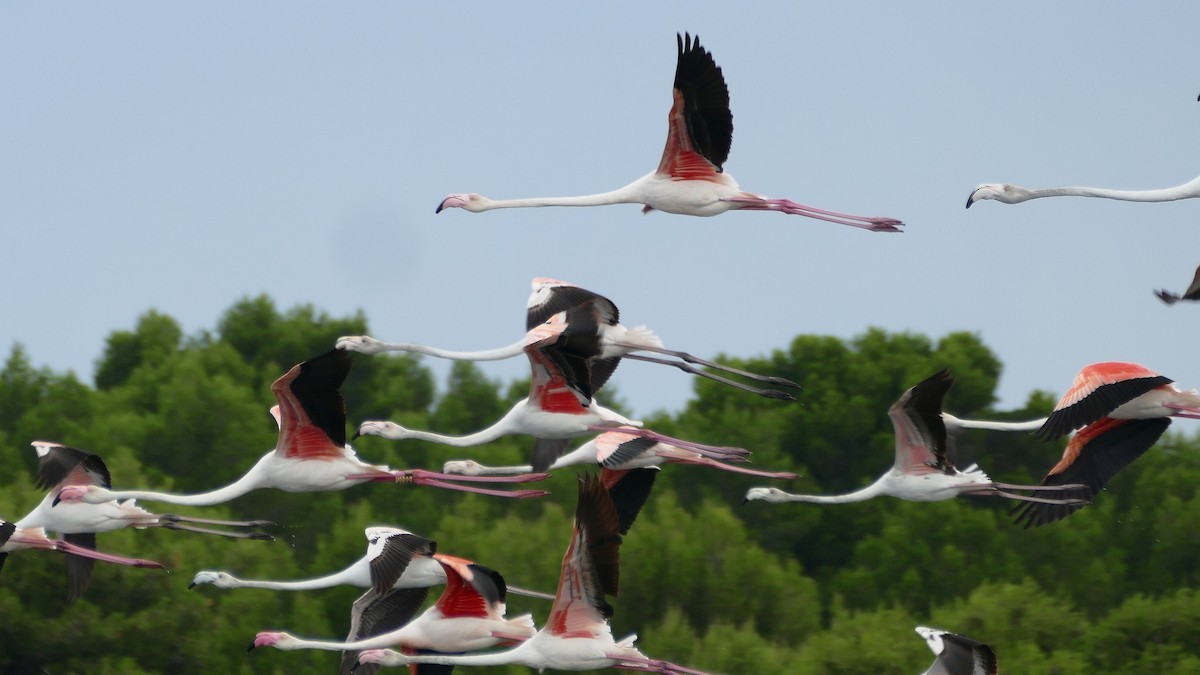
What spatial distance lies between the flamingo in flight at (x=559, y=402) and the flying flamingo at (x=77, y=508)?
→ 241 cm

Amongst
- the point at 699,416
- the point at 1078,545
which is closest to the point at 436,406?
the point at 699,416

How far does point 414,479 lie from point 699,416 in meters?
26.0

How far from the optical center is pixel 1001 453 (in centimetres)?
3938

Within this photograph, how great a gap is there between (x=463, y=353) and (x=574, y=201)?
1492mm

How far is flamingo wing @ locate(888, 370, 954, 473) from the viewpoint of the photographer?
57.7 feet

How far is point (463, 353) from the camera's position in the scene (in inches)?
745

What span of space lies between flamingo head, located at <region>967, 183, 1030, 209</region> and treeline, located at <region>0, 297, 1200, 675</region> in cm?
386

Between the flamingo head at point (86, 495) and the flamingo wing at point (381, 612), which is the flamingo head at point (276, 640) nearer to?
the flamingo wing at point (381, 612)

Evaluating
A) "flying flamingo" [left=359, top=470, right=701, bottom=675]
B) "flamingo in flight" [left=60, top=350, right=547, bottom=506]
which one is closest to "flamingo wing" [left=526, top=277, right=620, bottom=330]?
"flamingo in flight" [left=60, top=350, right=547, bottom=506]

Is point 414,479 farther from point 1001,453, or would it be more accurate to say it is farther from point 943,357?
point 943,357

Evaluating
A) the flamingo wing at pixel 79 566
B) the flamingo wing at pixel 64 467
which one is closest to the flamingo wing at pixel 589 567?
the flamingo wing at pixel 64 467

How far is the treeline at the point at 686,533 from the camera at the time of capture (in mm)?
27828

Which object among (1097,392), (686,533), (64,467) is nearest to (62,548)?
(64,467)

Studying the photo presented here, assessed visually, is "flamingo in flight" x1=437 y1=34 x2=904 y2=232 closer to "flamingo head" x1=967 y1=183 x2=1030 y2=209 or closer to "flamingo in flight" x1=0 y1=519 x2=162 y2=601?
"flamingo head" x1=967 y1=183 x2=1030 y2=209
